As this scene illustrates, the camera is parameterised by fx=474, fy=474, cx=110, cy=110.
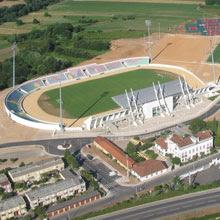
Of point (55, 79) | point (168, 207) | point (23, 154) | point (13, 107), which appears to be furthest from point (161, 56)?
point (168, 207)

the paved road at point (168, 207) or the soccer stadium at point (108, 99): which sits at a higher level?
the soccer stadium at point (108, 99)

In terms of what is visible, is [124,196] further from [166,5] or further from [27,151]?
[166,5]

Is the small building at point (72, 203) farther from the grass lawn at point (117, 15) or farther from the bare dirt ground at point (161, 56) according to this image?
the grass lawn at point (117, 15)

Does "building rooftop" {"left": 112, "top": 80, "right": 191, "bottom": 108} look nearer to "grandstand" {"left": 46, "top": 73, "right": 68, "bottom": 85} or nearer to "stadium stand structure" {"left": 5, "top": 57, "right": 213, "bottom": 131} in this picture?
"stadium stand structure" {"left": 5, "top": 57, "right": 213, "bottom": 131}

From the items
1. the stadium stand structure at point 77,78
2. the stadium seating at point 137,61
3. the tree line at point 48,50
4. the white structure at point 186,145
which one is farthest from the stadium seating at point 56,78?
the white structure at point 186,145

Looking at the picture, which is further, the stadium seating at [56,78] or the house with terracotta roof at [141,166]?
the stadium seating at [56,78]

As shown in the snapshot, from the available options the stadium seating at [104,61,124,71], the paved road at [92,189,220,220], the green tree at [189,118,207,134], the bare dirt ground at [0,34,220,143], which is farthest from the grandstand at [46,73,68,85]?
the paved road at [92,189,220,220]

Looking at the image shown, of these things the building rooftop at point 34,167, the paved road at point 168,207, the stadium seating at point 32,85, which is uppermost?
the stadium seating at point 32,85
